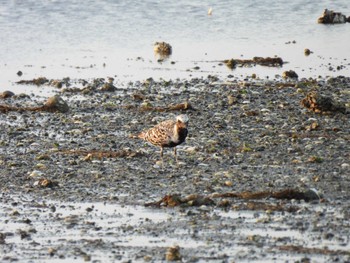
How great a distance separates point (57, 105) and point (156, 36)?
12752mm

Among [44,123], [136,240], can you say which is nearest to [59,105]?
[44,123]

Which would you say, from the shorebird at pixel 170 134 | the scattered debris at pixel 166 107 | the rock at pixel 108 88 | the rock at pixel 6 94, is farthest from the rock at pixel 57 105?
the shorebird at pixel 170 134

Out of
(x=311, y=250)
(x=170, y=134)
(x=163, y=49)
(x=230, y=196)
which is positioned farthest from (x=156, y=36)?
(x=311, y=250)

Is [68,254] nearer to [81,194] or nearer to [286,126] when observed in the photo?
[81,194]

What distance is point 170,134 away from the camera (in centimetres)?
1730

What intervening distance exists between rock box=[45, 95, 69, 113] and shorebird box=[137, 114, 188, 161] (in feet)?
12.4

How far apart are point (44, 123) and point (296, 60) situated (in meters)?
9.74

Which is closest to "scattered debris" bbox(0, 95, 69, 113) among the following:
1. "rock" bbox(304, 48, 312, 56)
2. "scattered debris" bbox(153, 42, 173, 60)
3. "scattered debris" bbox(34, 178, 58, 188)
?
"scattered debris" bbox(34, 178, 58, 188)

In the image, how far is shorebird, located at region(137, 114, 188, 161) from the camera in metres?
17.2

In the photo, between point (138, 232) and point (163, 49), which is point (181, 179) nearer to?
point (138, 232)

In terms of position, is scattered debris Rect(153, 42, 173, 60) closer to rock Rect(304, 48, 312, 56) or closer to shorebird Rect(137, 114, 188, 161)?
rock Rect(304, 48, 312, 56)

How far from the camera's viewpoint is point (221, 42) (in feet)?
105

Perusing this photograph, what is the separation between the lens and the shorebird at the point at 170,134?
56.6ft

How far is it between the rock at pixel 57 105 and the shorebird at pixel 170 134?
379 cm
